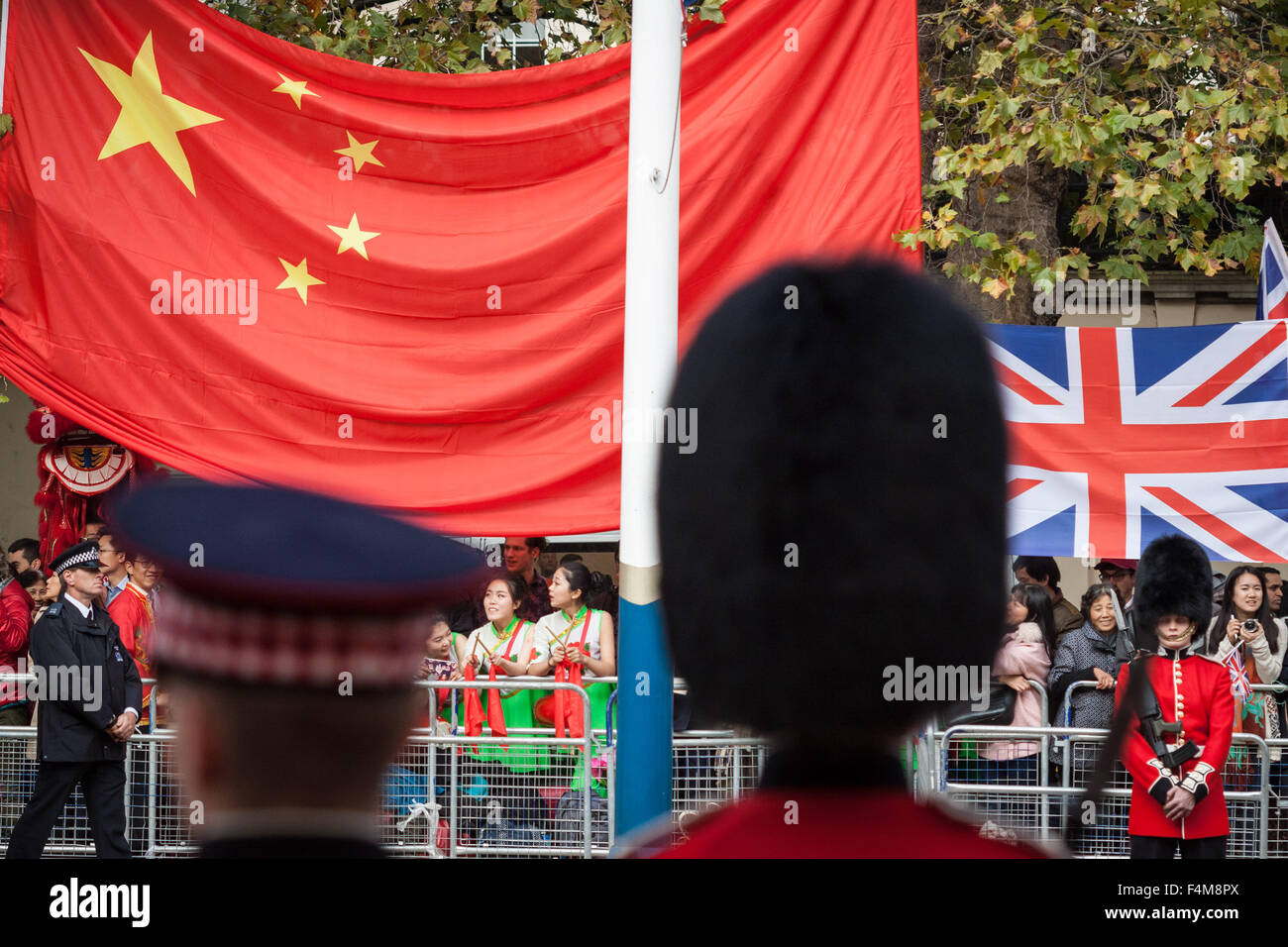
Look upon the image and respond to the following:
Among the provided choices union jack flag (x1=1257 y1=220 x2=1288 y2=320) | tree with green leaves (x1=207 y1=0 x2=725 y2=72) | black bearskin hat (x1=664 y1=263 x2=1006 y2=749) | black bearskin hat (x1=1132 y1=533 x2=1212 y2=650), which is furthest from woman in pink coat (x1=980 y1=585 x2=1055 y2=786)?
black bearskin hat (x1=664 y1=263 x2=1006 y2=749)

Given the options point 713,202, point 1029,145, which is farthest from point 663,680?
point 1029,145

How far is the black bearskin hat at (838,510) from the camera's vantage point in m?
1.35

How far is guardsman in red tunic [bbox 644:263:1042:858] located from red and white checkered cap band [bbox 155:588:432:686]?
0.34 metres

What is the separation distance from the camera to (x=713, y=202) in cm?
619

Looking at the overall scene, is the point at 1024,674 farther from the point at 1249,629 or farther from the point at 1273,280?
the point at 1273,280

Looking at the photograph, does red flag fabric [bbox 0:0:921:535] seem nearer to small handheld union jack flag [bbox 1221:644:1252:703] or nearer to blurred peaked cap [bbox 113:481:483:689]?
small handheld union jack flag [bbox 1221:644:1252:703]

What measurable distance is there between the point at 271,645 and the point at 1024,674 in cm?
684

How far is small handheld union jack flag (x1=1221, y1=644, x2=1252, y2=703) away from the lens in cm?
729

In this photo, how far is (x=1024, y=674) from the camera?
7664 mm

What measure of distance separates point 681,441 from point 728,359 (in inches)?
4.1

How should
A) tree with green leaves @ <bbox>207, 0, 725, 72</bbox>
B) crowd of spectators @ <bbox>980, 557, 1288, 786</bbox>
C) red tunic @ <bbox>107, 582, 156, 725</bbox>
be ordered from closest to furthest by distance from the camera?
crowd of spectators @ <bbox>980, 557, 1288, 786</bbox> → red tunic @ <bbox>107, 582, 156, 725</bbox> → tree with green leaves @ <bbox>207, 0, 725, 72</bbox>

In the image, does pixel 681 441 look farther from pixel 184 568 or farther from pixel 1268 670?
pixel 1268 670

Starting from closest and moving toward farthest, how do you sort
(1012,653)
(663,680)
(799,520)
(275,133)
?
1. (799,520)
2. (663,680)
3. (275,133)
4. (1012,653)

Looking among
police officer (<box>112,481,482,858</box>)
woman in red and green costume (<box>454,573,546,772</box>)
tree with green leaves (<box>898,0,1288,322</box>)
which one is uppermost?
tree with green leaves (<box>898,0,1288,322</box>)
